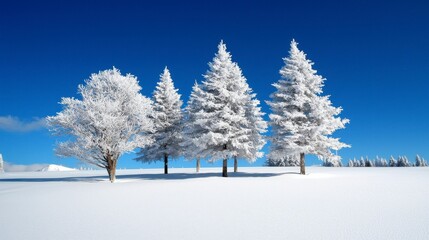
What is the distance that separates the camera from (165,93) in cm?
3619

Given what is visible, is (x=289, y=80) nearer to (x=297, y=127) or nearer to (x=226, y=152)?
(x=297, y=127)

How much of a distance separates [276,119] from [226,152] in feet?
16.9

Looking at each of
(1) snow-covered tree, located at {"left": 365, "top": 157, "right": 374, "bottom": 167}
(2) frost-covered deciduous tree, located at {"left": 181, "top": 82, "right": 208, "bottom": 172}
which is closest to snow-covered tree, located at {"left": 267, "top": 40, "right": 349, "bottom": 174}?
(2) frost-covered deciduous tree, located at {"left": 181, "top": 82, "right": 208, "bottom": 172}

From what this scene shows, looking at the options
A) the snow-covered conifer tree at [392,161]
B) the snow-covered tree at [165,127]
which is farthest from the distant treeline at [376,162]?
the snow-covered tree at [165,127]

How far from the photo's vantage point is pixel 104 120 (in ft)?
80.7

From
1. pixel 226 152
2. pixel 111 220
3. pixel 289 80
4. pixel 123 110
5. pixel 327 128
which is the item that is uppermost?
pixel 289 80

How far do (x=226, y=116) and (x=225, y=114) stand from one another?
28cm

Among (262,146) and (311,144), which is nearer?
(311,144)

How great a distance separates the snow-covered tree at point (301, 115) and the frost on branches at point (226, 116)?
200cm

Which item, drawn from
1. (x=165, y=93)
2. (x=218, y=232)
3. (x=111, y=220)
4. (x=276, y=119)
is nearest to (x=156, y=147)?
(x=165, y=93)

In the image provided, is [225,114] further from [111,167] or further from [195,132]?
[111,167]

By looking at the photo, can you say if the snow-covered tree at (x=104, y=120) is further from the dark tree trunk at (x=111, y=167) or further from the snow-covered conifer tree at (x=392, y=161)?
the snow-covered conifer tree at (x=392, y=161)

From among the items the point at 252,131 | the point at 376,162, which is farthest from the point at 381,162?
the point at 252,131

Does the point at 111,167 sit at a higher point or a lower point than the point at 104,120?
lower
